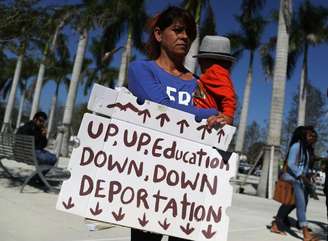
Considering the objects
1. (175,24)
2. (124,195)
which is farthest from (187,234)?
(175,24)

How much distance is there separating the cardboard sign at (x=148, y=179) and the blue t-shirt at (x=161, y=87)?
0.07m

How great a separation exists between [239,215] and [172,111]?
19.8ft

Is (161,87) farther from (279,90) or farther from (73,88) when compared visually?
(73,88)

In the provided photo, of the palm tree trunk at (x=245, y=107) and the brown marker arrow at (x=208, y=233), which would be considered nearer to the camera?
the brown marker arrow at (x=208, y=233)

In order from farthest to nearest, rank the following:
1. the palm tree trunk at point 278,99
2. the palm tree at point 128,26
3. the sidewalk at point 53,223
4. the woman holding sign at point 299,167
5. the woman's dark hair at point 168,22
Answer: the palm tree at point 128,26 < the palm tree trunk at point 278,99 < the woman holding sign at point 299,167 < the sidewalk at point 53,223 < the woman's dark hair at point 168,22

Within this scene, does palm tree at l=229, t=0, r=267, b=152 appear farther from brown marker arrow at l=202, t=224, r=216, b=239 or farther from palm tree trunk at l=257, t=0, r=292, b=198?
brown marker arrow at l=202, t=224, r=216, b=239

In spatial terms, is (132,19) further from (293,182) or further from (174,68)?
(174,68)

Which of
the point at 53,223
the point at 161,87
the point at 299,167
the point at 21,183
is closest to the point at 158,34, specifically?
the point at 161,87

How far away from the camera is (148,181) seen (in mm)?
2035

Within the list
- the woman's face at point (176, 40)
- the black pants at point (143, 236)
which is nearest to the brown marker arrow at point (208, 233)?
the black pants at point (143, 236)

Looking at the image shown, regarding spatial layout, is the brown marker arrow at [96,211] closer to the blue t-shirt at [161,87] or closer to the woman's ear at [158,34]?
the blue t-shirt at [161,87]

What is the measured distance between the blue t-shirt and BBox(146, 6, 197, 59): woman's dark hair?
151 millimetres

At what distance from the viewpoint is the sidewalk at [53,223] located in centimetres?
480

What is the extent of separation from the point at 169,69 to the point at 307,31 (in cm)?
2586
